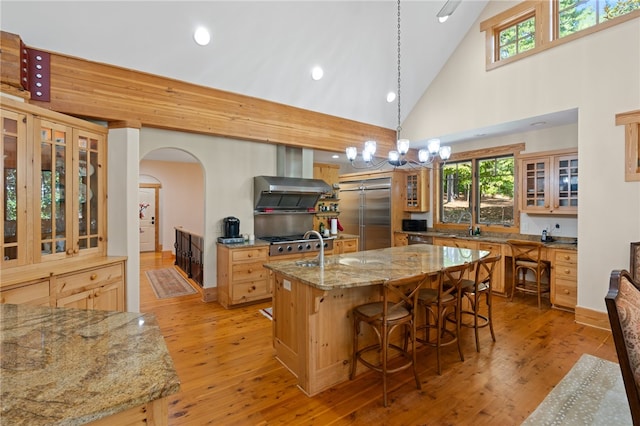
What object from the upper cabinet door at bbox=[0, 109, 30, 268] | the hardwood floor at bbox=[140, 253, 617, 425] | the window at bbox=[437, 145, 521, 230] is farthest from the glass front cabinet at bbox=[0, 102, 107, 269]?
the window at bbox=[437, 145, 521, 230]

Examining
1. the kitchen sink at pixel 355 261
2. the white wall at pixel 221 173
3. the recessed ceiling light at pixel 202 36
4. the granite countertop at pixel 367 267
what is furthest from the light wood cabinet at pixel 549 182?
the recessed ceiling light at pixel 202 36

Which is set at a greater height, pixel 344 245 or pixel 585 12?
pixel 585 12

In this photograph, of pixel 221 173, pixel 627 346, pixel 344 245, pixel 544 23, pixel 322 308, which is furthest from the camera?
pixel 344 245

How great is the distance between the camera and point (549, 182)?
450 centimetres

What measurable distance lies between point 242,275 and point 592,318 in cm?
436

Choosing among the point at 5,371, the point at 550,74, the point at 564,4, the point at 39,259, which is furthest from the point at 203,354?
the point at 564,4

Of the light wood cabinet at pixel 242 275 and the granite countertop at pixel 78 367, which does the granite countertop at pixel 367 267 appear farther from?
the light wood cabinet at pixel 242 275

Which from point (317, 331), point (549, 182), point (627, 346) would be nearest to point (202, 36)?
point (317, 331)

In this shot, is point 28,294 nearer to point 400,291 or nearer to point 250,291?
point 250,291

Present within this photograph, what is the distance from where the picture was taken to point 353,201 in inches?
→ 301

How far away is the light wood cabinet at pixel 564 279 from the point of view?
394 centimetres

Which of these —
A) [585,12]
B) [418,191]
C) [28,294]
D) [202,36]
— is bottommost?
[28,294]

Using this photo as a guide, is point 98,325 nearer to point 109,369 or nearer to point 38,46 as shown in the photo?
point 109,369

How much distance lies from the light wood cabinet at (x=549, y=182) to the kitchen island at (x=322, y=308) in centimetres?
253
